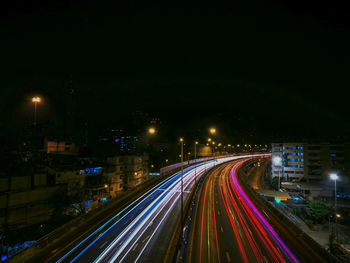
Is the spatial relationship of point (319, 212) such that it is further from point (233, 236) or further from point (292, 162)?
point (292, 162)

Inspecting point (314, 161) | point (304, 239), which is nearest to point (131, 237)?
point (304, 239)

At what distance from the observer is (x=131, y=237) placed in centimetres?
1605

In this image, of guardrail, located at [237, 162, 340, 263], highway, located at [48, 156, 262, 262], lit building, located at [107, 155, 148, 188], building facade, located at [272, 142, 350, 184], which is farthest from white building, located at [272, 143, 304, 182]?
highway, located at [48, 156, 262, 262]

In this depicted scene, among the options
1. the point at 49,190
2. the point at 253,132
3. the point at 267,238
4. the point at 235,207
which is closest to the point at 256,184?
the point at 235,207

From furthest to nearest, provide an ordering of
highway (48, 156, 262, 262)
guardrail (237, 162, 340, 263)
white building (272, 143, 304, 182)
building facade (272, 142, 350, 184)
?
1. white building (272, 143, 304, 182)
2. building facade (272, 142, 350, 184)
3. highway (48, 156, 262, 262)
4. guardrail (237, 162, 340, 263)

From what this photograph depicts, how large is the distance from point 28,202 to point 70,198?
5.88 metres

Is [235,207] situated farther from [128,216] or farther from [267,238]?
[128,216]

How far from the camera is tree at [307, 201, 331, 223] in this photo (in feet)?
97.8

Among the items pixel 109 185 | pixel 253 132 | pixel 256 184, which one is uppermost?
pixel 253 132

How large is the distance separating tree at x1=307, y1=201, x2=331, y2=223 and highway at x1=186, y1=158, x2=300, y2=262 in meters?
13.4

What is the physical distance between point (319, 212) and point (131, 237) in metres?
29.4

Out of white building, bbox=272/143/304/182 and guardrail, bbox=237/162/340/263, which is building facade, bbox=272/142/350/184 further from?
guardrail, bbox=237/162/340/263

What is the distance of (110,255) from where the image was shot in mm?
13430

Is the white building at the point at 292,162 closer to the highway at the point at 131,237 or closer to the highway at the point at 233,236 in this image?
the highway at the point at 233,236
